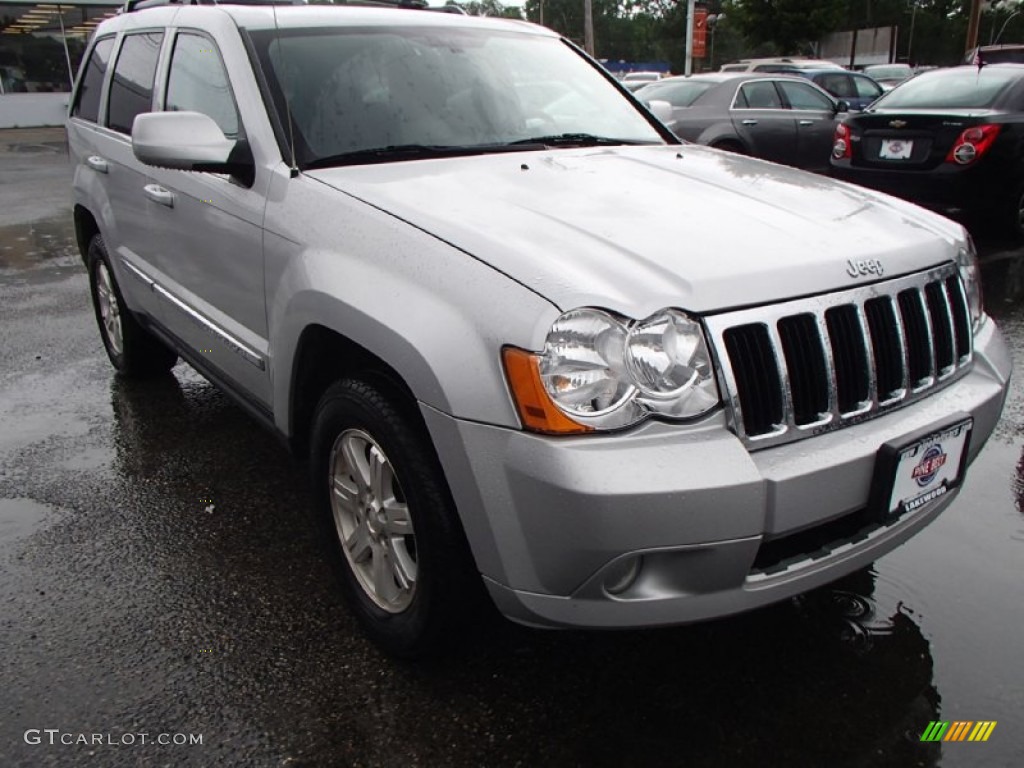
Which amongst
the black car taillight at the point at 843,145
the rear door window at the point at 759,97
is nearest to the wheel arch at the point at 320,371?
the black car taillight at the point at 843,145

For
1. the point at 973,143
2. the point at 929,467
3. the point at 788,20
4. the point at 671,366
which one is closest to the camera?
the point at 671,366

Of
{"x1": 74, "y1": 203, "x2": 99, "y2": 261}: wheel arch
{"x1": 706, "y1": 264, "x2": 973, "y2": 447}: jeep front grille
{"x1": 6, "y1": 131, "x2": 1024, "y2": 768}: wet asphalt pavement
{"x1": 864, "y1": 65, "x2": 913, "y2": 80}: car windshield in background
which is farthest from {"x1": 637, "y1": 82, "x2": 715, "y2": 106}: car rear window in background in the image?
{"x1": 864, "y1": 65, "x2": 913, "y2": 80}: car windshield in background

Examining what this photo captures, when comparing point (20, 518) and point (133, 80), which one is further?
point (133, 80)

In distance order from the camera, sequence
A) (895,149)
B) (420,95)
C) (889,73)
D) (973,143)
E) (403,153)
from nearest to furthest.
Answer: (403,153)
(420,95)
(973,143)
(895,149)
(889,73)

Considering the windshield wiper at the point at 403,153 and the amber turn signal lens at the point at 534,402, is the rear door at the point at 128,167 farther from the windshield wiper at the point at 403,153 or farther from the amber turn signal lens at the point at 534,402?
the amber turn signal lens at the point at 534,402

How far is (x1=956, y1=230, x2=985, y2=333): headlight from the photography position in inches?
103

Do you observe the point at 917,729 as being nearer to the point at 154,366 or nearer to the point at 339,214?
the point at 339,214

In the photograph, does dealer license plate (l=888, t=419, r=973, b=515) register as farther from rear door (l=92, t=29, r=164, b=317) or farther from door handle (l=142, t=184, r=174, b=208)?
rear door (l=92, t=29, r=164, b=317)

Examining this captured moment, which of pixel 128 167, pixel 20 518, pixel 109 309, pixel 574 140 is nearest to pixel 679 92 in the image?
pixel 109 309

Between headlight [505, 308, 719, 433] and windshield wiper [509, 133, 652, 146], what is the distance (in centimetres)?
138

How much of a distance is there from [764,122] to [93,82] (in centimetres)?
792

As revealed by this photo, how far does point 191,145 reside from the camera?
107 inches

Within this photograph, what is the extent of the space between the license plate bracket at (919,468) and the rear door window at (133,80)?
3.20m

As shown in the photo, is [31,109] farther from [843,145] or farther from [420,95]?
[420,95]
